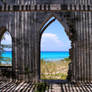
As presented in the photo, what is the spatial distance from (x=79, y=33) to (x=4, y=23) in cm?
397

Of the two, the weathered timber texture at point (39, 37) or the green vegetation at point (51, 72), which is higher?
the weathered timber texture at point (39, 37)

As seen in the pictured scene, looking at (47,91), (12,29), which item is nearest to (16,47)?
(12,29)

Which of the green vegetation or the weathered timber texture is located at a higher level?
the weathered timber texture

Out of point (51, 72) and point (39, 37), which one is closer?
point (39, 37)

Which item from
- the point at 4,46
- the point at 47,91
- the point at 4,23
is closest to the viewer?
the point at 47,91

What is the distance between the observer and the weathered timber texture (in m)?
6.16

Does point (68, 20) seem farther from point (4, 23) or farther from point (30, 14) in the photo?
point (4, 23)

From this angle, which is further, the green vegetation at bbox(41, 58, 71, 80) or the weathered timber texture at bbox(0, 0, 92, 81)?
the green vegetation at bbox(41, 58, 71, 80)

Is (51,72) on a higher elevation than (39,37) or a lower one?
lower

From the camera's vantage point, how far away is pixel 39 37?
633cm

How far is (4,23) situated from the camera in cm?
658

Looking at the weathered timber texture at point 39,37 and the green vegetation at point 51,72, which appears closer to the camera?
the weathered timber texture at point 39,37

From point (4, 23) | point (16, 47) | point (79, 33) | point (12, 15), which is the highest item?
point (12, 15)

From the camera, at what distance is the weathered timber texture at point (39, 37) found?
616 centimetres
